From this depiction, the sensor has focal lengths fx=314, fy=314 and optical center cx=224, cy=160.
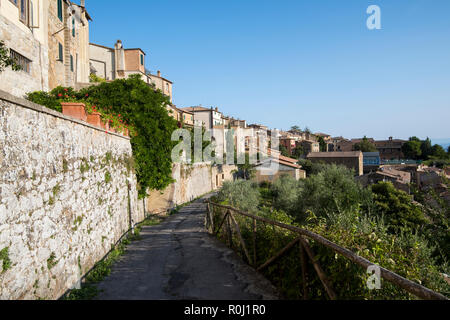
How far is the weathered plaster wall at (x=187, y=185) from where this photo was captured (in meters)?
19.8

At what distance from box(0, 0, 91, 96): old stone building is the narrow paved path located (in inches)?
322

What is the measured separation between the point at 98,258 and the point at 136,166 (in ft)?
22.5

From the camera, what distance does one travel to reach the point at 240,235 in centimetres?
736

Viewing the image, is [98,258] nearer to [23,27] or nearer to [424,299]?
[424,299]

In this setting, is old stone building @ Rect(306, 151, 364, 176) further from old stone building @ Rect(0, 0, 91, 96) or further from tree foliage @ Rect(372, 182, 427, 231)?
old stone building @ Rect(0, 0, 91, 96)

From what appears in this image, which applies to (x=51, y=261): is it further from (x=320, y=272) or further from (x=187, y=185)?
(x=187, y=185)

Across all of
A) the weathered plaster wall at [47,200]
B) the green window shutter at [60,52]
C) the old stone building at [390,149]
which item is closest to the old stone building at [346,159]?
the old stone building at [390,149]

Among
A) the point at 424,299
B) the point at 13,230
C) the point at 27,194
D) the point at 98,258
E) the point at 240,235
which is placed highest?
the point at 27,194

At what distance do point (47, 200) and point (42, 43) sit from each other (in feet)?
51.2

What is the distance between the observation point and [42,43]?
55.7ft

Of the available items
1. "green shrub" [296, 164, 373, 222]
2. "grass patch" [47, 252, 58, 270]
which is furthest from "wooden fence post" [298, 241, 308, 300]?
"green shrub" [296, 164, 373, 222]

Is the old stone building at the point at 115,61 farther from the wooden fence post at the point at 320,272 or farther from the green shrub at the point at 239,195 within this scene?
the wooden fence post at the point at 320,272

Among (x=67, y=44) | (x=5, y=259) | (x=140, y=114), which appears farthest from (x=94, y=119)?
(x=67, y=44)
